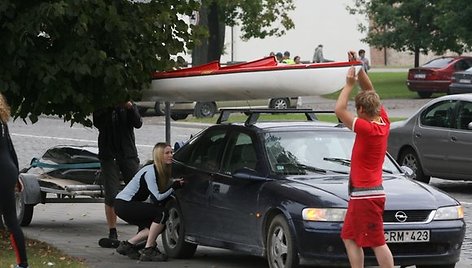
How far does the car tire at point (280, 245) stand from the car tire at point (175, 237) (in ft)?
5.85

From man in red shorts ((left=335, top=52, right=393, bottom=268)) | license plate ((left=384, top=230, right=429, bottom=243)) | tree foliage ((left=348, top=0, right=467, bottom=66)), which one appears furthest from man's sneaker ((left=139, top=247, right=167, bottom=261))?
tree foliage ((left=348, top=0, right=467, bottom=66))

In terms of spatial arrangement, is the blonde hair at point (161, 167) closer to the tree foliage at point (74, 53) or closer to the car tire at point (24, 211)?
the tree foliage at point (74, 53)

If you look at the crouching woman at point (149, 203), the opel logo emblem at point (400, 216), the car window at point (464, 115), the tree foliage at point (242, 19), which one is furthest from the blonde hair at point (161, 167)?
the tree foliage at point (242, 19)

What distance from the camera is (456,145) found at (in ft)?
62.5

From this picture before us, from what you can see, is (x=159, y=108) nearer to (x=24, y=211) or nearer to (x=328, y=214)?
(x=24, y=211)

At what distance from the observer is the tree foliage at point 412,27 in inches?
1993

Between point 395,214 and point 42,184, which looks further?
point 42,184

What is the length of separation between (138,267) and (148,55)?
7.72 feet

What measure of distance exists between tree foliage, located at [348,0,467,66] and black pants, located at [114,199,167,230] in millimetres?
36716

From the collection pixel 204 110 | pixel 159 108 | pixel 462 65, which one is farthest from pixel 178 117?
pixel 462 65

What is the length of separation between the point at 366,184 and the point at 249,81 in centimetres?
372

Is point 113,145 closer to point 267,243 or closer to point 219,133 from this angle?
point 219,133

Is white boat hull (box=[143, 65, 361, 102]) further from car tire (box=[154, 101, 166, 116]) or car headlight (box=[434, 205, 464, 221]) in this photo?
car tire (box=[154, 101, 166, 116])

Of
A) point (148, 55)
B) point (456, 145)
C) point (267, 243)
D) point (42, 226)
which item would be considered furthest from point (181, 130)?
point (267, 243)
